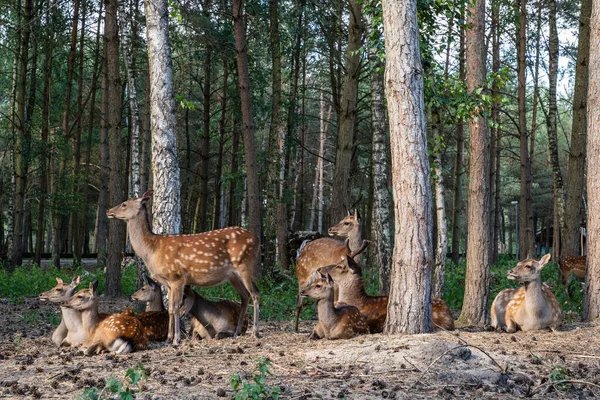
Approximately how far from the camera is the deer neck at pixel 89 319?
9219 mm

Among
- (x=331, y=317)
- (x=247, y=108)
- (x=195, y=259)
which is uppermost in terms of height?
(x=247, y=108)

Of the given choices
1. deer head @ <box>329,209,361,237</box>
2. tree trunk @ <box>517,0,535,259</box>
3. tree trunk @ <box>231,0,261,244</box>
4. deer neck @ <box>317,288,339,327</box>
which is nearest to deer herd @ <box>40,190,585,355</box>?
deer neck @ <box>317,288,339,327</box>

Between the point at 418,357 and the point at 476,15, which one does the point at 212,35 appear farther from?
the point at 418,357

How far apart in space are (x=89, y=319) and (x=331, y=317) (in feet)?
9.62

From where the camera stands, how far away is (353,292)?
10.2 m

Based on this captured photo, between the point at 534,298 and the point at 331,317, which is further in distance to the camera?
the point at 534,298

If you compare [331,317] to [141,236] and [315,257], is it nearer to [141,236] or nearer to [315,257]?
[141,236]

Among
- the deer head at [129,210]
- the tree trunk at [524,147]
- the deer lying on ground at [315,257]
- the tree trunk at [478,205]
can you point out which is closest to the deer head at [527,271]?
the tree trunk at [478,205]

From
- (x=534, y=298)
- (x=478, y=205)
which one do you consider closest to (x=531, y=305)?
(x=534, y=298)

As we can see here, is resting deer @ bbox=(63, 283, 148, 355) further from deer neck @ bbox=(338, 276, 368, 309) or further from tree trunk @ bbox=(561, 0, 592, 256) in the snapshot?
tree trunk @ bbox=(561, 0, 592, 256)

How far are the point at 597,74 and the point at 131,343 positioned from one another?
24.8ft

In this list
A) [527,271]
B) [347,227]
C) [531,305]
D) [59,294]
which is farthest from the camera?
[347,227]

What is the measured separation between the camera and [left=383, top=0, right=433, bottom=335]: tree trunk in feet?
28.0

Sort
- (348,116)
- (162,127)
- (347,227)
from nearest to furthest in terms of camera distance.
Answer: (162,127) < (347,227) < (348,116)
